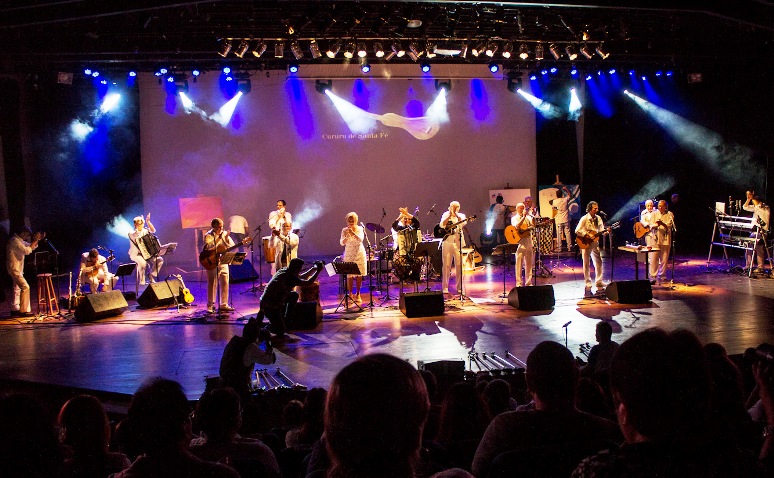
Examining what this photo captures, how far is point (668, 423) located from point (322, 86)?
62.4 feet

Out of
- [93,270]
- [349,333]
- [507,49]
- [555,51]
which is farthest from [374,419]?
[555,51]

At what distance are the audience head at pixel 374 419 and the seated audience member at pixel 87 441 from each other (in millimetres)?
2115

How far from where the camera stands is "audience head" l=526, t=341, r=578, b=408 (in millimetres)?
3506

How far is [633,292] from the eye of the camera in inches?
529

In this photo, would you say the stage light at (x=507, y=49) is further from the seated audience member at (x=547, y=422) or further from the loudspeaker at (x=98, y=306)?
the seated audience member at (x=547, y=422)

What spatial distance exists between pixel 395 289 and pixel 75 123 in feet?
32.8

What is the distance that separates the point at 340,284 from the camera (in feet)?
50.6

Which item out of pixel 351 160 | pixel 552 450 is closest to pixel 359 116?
pixel 351 160

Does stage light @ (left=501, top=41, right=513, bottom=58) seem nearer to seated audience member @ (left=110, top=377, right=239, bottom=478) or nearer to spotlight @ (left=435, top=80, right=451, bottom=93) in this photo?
spotlight @ (left=435, top=80, right=451, bottom=93)

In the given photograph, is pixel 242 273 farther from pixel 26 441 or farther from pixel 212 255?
pixel 26 441

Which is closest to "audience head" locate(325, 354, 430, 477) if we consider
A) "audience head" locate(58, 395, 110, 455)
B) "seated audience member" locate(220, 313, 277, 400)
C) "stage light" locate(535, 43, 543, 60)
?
"audience head" locate(58, 395, 110, 455)

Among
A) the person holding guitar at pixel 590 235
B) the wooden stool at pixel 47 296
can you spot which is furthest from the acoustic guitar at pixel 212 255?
the person holding guitar at pixel 590 235

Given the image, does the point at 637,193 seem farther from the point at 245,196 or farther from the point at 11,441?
the point at 11,441

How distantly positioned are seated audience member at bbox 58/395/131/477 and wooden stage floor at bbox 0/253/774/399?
4.97 m
